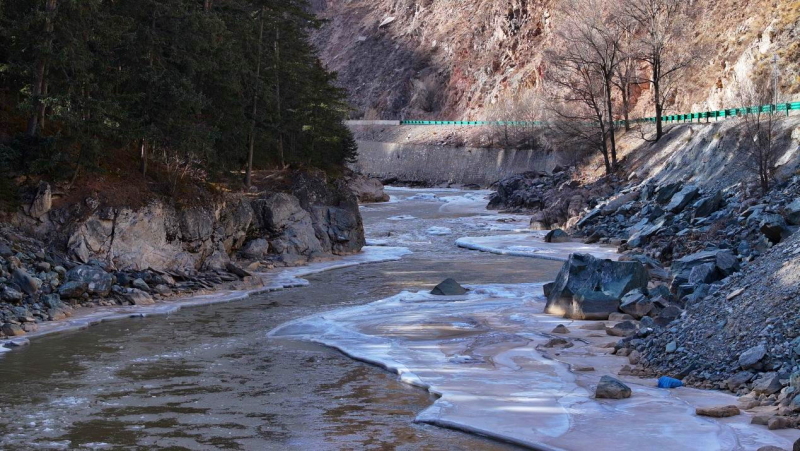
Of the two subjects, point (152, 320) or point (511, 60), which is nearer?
point (152, 320)

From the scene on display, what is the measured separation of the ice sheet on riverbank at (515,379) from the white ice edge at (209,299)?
3.40 m

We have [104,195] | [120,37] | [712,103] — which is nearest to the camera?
[104,195]

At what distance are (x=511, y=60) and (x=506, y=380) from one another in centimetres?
9918

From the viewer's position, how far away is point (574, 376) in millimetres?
11914

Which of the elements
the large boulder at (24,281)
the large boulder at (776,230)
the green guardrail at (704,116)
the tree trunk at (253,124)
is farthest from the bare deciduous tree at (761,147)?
the large boulder at (24,281)

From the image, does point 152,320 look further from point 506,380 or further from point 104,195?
point 506,380

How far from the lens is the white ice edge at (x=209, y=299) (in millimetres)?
16141

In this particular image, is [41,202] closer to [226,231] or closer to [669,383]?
[226,231]

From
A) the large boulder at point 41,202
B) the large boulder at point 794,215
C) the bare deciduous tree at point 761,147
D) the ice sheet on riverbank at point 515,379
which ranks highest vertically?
the bare deciduous tree at point 761,147

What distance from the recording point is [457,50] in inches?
4628

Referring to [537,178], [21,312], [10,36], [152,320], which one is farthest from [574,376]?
[537,178]

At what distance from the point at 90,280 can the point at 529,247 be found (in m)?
18.5

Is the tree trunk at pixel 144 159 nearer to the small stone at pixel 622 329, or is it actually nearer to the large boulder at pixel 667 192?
the small stone at pixel 622 329

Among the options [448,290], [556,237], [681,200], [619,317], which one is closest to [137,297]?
[448,290]
